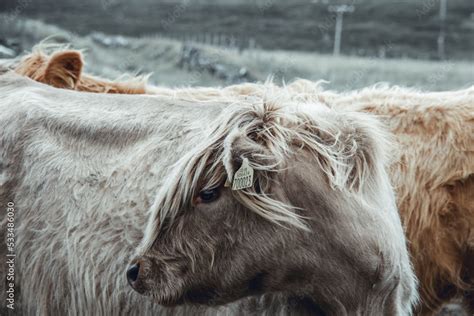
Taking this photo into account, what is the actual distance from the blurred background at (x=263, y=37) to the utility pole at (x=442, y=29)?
0.14 ft

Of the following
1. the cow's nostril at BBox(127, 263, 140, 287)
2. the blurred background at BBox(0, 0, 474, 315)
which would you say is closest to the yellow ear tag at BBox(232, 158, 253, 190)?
the cow's nostril at BBox(127, 263, 140, 287)

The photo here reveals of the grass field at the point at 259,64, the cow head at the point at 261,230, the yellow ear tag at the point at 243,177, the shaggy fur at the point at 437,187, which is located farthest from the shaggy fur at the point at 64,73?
the grass field at the point at 259,64

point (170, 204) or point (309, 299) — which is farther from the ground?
point (170, 204)

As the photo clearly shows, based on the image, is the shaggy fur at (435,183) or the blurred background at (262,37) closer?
the shaggy fur at (435,183)

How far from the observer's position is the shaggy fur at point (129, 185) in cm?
307

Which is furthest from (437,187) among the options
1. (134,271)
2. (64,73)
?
(64,73)

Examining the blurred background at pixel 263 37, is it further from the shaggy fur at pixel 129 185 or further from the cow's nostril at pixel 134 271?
the cow's nostril at pixel 134 271

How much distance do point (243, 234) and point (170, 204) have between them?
1.21 ft

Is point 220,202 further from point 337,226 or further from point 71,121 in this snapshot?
point 71,121

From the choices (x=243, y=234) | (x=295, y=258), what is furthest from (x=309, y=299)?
(x=243, y=234)

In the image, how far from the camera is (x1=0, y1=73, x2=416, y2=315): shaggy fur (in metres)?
3.07

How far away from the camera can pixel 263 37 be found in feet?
83.0

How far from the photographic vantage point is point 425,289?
16.0ft

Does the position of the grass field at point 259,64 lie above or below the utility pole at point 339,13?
below
